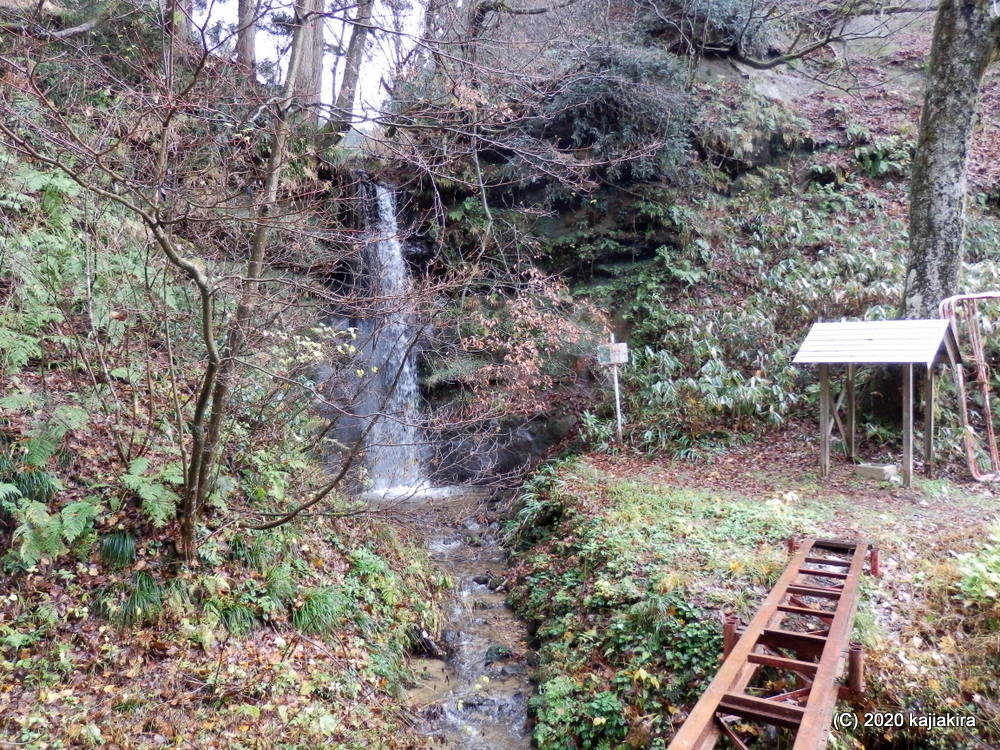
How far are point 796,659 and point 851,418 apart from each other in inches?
215

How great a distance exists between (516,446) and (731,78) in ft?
36.2

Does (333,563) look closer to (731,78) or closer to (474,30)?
(474,30)

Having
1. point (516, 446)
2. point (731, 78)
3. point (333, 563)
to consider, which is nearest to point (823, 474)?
point (516, 446)

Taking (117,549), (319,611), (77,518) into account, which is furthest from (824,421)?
(77,518)

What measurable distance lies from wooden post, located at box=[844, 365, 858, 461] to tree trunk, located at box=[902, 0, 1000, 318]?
1.35 meters

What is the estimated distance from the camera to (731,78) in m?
14.9

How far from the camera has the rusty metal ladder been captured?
9.47 feet

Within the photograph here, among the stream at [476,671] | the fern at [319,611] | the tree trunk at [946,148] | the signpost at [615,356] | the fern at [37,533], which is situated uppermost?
the tree trunk at [946,148]

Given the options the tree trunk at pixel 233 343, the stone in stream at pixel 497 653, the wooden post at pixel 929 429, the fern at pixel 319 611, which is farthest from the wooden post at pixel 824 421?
the tree trunk at pixel 233 343

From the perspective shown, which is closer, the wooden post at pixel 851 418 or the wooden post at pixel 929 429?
the wooden post at pixel 929 429

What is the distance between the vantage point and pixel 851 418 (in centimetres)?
839

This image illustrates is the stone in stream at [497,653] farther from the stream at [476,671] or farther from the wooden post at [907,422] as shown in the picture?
the wooden post at [907,422]

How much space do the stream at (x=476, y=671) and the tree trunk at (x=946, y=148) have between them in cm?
713

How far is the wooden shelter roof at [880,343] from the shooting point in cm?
685
